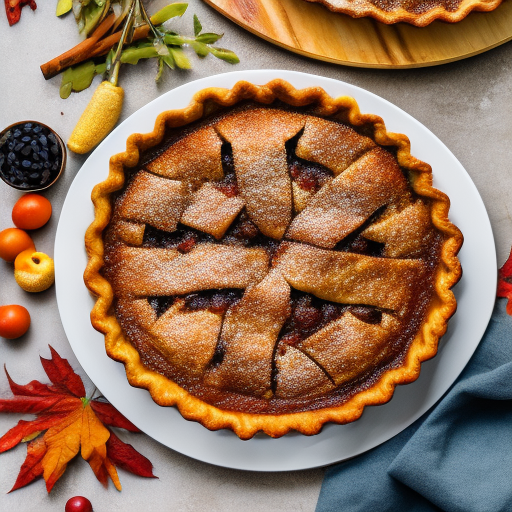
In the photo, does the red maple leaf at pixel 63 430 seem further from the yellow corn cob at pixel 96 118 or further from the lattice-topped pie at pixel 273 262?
the yellow corn cob at pixel 96 118

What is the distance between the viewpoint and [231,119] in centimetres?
210

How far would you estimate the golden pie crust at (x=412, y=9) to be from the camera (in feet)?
7.22

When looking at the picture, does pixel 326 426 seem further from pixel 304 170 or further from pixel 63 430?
pixel 63 430

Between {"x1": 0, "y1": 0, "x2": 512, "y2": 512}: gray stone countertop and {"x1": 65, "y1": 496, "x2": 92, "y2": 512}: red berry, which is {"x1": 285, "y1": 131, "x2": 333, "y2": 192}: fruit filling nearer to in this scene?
{"x1": 0, "y1": 0, "x2": 512, "y2": 512}: gray stone countertop

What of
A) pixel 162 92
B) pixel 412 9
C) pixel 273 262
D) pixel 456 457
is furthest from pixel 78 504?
pixel 412 9

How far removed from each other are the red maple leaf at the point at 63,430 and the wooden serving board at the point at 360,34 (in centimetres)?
163

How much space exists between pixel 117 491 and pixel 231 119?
1627 mm

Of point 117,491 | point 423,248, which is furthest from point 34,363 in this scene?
point 423,248

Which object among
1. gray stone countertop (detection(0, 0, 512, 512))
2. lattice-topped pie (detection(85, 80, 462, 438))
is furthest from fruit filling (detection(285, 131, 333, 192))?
gray stone countertop (detection(0, 0, 512, 512))

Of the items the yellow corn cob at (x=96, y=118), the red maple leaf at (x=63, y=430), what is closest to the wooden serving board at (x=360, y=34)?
the yellow corn cob at (x=96, y=118)

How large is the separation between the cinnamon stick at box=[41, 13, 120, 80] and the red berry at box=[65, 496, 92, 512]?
1.82 meters

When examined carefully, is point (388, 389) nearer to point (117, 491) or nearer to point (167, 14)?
point (117, 491)

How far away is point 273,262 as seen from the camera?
205 centimetres

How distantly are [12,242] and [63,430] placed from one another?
814 mm
